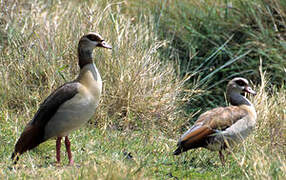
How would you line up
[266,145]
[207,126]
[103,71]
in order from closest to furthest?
[207,126] < [266,145] < [103,71]

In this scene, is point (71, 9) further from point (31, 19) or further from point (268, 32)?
point (268, 32)

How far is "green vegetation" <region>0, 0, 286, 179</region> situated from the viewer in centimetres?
573

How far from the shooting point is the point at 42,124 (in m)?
5.84

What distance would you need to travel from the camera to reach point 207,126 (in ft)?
19.8

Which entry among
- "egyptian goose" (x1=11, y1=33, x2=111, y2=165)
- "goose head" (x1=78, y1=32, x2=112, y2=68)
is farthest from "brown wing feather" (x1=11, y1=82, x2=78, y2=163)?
"goose head" (x1=78, y1=32, x2=112, y2=68)

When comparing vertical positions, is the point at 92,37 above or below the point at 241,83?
above

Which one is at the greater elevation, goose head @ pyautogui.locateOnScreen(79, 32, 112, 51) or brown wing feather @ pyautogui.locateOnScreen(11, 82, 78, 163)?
goose head @ pyautogui.locateOnScreen(79, 32, 112, 51)

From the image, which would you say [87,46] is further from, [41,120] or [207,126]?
[207,126]

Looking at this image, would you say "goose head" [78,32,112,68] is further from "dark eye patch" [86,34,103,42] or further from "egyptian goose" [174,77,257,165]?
"egyptian goose" [174,77,257,165]

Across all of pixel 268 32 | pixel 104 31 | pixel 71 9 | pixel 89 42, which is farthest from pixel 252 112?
pixel 71 9

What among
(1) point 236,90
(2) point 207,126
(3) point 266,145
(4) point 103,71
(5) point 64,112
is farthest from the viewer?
(4) point 103,71

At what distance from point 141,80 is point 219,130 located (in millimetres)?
2488

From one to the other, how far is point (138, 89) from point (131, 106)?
0.99 ft

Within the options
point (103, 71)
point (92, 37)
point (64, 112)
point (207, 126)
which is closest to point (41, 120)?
point (64, 112)
